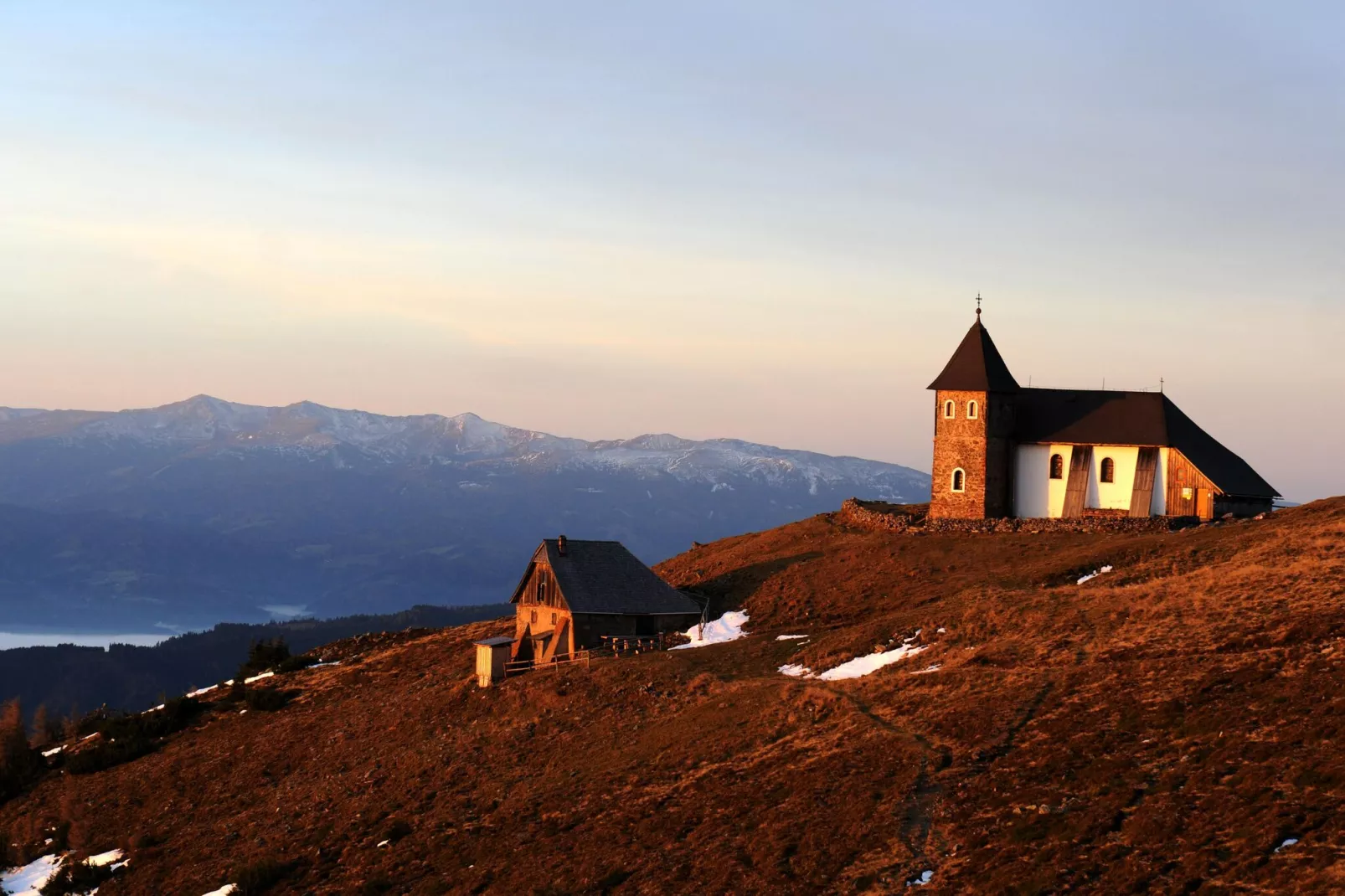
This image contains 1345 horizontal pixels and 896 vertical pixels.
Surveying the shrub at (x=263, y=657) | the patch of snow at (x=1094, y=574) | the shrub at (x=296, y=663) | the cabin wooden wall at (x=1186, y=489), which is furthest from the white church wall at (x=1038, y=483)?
the shrub at (x=263, y=657)

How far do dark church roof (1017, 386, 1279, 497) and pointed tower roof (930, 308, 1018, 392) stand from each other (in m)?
2.59

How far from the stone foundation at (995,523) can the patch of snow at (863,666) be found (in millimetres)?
25094

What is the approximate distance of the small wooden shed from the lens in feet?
183

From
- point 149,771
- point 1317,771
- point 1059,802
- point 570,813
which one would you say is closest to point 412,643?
point 149,771

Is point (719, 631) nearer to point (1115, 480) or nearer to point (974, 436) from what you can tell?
point (974, 436)

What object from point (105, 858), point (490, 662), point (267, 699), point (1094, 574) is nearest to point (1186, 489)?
point (1094, 574)

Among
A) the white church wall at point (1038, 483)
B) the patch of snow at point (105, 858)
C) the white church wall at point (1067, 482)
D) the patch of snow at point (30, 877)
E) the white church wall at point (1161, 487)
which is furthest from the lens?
→ the white church wall at point (1038, 483)

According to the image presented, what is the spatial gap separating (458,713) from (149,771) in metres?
16.2

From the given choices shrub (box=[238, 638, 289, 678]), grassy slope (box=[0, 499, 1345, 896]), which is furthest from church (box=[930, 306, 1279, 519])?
shrub (box=[238, 638, 289, 678])

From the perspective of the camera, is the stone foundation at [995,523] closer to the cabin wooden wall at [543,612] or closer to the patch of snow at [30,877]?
the cabin wooden wall at [543,612]

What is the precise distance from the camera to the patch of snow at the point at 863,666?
45688mm

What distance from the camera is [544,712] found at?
160ft

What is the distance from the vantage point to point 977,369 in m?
75.8

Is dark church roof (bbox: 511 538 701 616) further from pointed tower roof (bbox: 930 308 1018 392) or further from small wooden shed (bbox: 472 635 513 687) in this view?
pointed tower roof (bbox: 930 308 1018 392)
